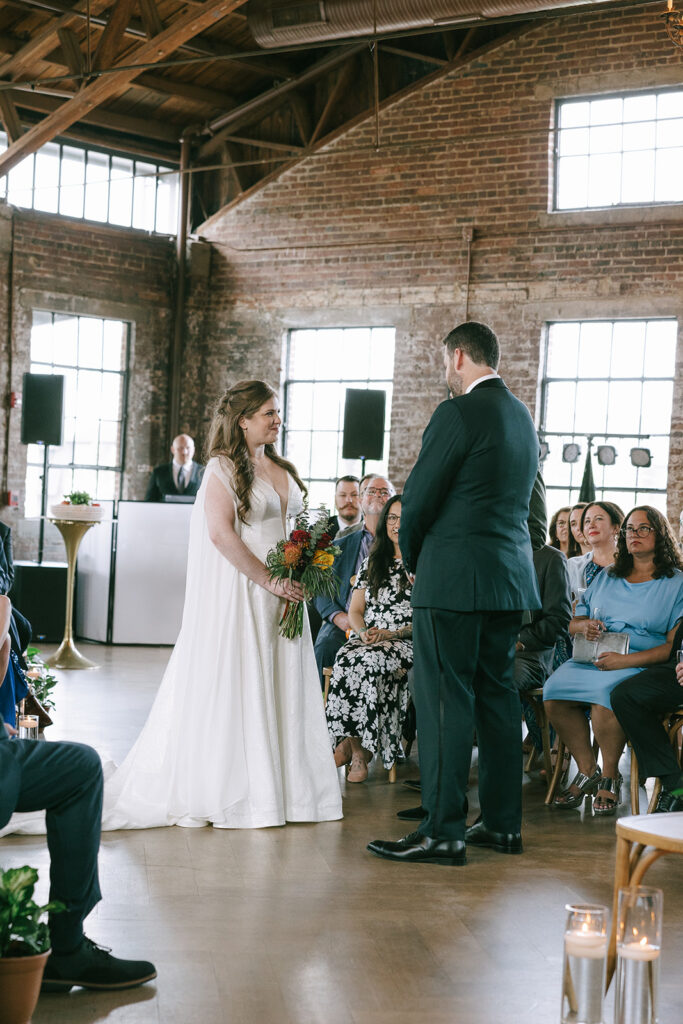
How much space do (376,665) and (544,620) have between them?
34.3 inches

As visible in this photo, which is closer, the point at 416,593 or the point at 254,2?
the point at 416,593

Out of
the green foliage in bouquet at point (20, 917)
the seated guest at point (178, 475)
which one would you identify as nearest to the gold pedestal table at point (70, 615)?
the seated guest at point (178, 475)

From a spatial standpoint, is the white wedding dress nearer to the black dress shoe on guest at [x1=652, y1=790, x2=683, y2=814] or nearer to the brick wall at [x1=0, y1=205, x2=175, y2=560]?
the black dress shoe on guest at [x1=652, y1=790, x2=683, y2=814]

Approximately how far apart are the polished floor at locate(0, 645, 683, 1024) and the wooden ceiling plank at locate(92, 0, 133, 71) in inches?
290

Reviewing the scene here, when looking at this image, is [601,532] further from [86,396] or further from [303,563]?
[86,396]

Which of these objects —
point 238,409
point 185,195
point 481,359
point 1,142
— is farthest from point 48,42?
point 481,359

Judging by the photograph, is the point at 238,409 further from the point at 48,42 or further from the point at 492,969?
the point at 48,42

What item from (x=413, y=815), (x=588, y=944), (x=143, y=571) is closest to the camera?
(x=588, y=944)

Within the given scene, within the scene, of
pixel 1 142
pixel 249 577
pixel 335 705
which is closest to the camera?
pixel 249 577

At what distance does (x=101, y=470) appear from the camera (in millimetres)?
13062

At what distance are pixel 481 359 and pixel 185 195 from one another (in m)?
9.94

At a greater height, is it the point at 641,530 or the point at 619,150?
the point at 619,150

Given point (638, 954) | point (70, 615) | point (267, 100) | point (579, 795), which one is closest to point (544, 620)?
point (579, 795)

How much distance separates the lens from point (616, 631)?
17.5 feet
